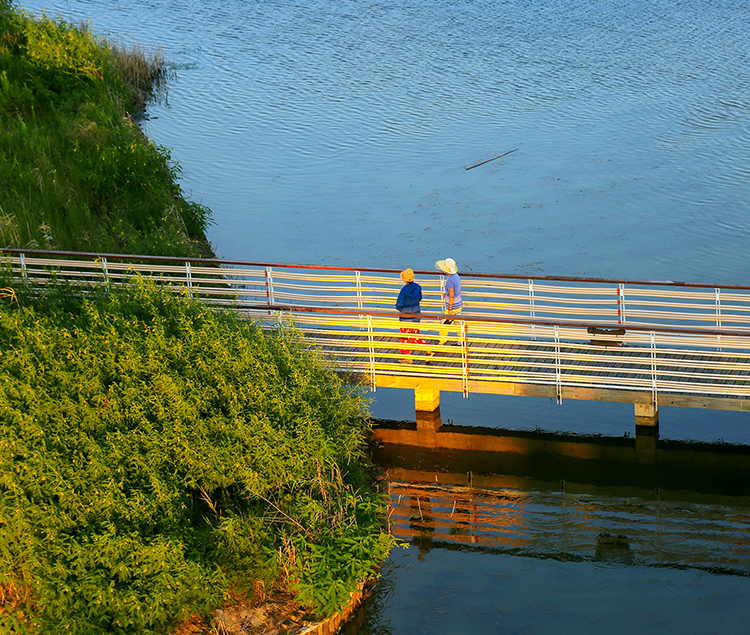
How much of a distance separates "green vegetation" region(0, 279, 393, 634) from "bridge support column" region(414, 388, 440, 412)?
2.70 metres

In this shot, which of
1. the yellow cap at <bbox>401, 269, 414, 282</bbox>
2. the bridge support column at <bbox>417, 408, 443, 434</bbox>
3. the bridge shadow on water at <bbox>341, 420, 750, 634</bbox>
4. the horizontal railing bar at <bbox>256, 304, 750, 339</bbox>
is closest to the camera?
the bridge shadow on water at <bbox>341, 420, 750, 634</bbox>

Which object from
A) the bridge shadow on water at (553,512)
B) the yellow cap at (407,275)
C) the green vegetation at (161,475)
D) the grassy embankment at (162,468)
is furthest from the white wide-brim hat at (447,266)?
the green vegetation at (161,475)

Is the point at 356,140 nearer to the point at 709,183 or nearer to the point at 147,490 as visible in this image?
the point at 709,183

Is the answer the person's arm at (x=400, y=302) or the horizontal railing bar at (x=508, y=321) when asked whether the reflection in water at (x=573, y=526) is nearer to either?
the horizontal railing bar at (x=508, y=321)

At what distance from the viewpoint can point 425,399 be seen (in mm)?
16750

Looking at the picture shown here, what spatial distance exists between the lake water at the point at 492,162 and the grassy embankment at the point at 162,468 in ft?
5.06

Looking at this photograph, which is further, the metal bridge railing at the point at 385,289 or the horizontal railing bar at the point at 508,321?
the metal bridge railing at the point at 385,289

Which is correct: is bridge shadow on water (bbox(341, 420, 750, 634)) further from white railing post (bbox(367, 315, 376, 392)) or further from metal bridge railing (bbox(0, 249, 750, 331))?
metal bridge railing (bbox(0, 249, 750, 331))

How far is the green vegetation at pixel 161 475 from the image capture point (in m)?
10.3

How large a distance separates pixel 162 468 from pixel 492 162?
23553mm

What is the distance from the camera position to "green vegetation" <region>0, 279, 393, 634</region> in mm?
10344

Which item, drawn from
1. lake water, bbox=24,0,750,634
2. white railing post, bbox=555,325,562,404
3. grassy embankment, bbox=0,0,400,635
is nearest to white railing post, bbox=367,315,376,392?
grassy embankment, bbox=0,0,400,635

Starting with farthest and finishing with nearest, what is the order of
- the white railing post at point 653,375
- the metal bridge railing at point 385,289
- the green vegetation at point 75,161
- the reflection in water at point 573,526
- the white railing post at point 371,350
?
1. the green vegetation at point 75,161
2. the metal bridge railing at point 385,289
3. the white railing post at point 371,350
4. the white railing post at point 653,375
5. the reflection in water at point 573,526

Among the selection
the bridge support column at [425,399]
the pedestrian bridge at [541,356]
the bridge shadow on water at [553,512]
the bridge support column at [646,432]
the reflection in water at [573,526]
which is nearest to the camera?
the bridge shadow on water at [553,512]
